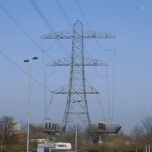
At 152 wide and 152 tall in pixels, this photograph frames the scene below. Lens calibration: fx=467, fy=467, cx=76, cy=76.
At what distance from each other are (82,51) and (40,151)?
25.2m

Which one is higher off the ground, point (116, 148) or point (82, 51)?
point (82, 51)

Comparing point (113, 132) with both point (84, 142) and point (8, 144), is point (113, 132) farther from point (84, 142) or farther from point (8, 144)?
point (8, 144)

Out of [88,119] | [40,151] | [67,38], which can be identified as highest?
[67,38]

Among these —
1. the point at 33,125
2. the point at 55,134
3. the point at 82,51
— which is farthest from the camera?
the point at 33,125

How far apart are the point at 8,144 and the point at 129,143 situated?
1058 inches

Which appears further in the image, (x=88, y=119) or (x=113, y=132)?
(x=113, y=132)

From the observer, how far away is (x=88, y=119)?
3164 inches

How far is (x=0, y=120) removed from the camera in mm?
100000

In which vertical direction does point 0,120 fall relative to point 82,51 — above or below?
below

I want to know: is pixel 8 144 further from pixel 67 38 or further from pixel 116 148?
pixel 67 38

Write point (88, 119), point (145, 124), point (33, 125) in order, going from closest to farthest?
point (88, 119)
point (33, 125)
point (145, 124)

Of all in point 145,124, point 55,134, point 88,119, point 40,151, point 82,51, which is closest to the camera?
point 40,151

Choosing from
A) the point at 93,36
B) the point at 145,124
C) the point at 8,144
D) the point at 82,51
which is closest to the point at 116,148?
the point at 145,124

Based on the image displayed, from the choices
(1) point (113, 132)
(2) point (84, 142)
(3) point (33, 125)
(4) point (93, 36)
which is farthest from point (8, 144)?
(4) point (93, 36)
